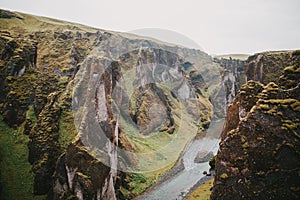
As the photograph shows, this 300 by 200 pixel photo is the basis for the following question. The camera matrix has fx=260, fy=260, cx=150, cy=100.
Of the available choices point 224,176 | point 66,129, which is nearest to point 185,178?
point 66,129

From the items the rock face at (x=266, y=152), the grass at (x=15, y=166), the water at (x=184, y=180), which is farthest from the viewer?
the water at (x=184, y=180)

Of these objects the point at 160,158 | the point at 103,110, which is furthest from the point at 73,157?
the point at 160,158

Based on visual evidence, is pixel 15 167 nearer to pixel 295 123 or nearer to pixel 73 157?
pixel 73 157

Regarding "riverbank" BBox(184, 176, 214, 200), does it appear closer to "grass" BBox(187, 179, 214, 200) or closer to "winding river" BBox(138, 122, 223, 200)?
"grass" BBox(187, 179, 214, 200)

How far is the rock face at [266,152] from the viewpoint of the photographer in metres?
17.9

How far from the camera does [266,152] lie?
62.1ft

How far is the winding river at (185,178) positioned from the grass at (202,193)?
1.68 meters

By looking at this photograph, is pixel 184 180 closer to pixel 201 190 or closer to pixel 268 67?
pixel 201 190

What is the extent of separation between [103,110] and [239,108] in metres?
16.1

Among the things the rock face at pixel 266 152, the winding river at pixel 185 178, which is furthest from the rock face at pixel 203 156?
the rock face at pixel 266 152

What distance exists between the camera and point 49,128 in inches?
1356

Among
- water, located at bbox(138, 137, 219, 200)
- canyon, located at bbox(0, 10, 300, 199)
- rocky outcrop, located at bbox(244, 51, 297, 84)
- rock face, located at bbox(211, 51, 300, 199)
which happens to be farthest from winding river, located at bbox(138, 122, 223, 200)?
rocky outcrop, located at bbox(244, 51, 297, 84)

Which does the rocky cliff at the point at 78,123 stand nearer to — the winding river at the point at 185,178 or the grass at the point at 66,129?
the grass at the point at 66,129

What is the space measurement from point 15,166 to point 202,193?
25004 millimetres
